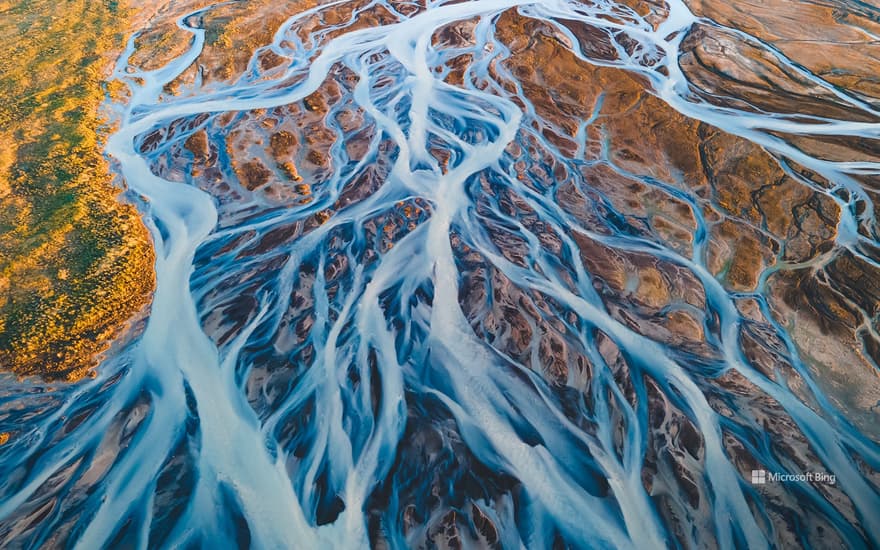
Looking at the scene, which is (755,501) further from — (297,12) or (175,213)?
(297,12)

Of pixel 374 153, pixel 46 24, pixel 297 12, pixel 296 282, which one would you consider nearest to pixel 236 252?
pixel 296 282

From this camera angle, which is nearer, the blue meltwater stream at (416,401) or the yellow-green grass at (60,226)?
the blue meltwater stream at (416,401)

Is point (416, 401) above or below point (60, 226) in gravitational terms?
below

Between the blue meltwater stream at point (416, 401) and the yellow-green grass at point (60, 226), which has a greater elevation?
the yellow-green grass at point (60, 226)

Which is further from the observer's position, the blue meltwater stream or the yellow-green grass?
the yellow-green grass
